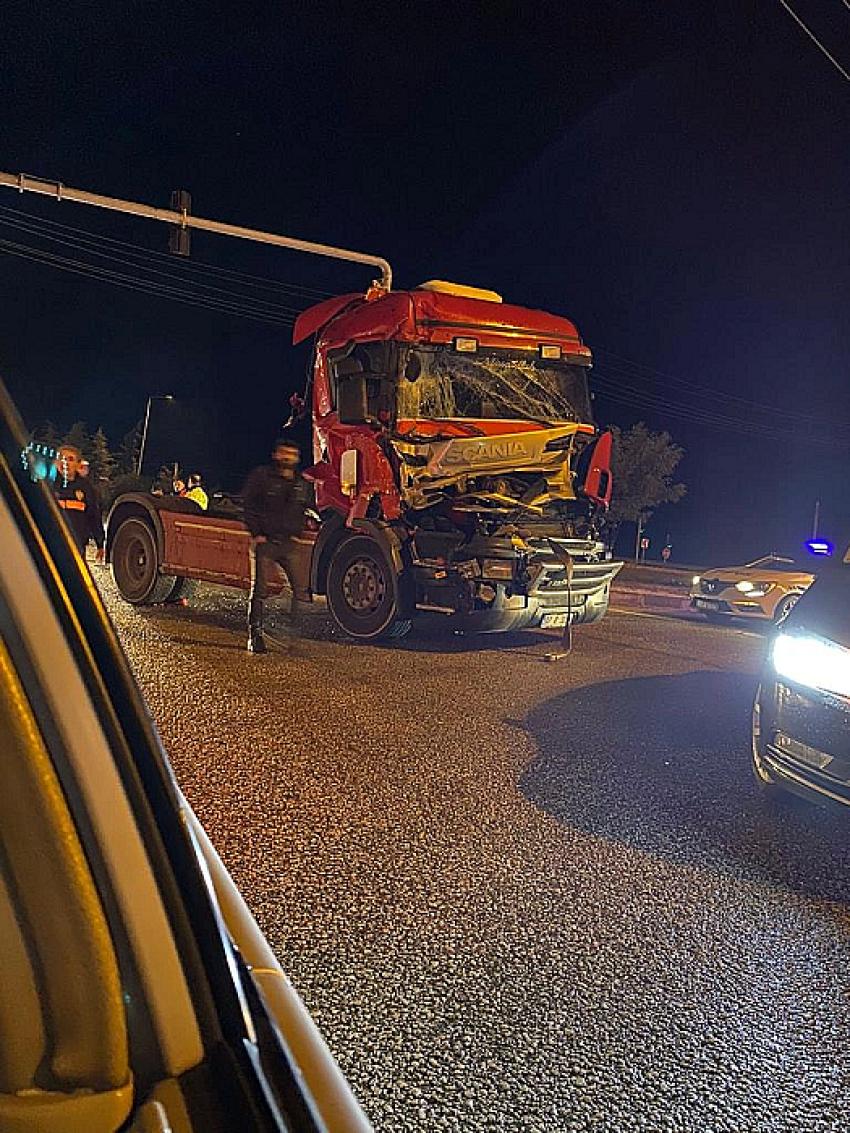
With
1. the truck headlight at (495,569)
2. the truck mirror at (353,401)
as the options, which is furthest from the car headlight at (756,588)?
the truck mirror at (353,401)

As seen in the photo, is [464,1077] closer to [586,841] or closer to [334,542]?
[586,841]

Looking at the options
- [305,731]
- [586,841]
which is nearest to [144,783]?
[586,841]

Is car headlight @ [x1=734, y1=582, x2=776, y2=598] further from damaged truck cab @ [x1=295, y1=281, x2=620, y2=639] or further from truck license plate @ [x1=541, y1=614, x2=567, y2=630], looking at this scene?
truck license plate @ [x1=541, y1=614, x2=567, y2=630]

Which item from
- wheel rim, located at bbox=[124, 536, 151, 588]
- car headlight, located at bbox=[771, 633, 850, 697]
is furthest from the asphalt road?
wheel rim, located at bbox=[124, 536, 151, 588]

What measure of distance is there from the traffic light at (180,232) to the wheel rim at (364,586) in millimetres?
7883

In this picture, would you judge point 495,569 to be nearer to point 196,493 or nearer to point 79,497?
point 79,497

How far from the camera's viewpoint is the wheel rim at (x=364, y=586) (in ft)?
33.6

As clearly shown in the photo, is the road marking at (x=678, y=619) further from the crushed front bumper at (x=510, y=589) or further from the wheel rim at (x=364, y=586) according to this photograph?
the wheel rim at (x=364, y=586)

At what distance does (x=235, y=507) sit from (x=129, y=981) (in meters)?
11.0

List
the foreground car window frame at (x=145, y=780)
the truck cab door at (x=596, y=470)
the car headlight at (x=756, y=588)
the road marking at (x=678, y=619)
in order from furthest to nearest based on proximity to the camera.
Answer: the car headlight at (x=756, y=588) < the road marking at (x=678, y=619) < the truck cab door at (x=596, y=470) < the foreground car window frame at (x=145, y=780)

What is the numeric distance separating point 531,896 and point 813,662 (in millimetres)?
1703

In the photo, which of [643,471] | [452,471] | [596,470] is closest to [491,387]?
[452,471]

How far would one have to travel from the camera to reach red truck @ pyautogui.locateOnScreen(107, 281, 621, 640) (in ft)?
32.6

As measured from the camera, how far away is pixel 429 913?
4070mm
